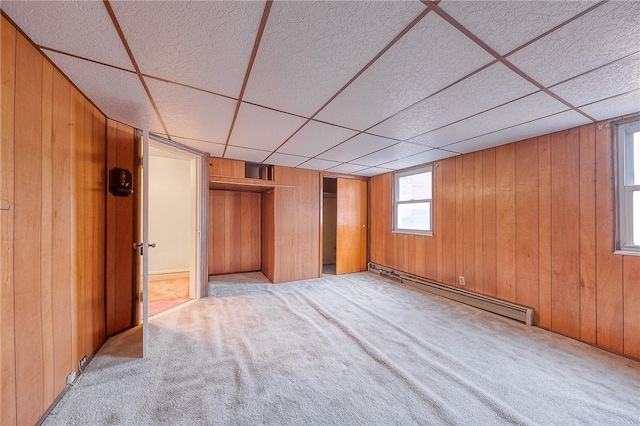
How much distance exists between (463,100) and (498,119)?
25.4 inches

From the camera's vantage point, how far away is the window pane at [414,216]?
4.04 m

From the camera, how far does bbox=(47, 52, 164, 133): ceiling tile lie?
1443 millimetres

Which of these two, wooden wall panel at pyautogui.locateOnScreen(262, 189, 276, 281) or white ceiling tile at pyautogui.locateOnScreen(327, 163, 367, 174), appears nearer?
white ceiling tile at pyautogui.locateOnScreen(327, 163, 367, 174)

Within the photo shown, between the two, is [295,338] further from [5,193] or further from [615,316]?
[615,316]

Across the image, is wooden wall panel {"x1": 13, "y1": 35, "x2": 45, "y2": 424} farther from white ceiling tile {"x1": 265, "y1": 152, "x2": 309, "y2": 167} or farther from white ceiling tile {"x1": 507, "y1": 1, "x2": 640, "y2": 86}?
white ceiling tile {"x1": 507, "y1": 1, "x2": 640, "y2": 86}

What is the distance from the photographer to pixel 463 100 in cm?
181

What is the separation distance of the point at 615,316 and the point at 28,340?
14.0ft

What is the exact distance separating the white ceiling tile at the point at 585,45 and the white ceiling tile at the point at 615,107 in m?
0.70

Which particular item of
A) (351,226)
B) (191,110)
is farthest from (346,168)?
(191,110)

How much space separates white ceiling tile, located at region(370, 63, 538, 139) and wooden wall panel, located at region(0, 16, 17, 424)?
Answer: 2.37 m

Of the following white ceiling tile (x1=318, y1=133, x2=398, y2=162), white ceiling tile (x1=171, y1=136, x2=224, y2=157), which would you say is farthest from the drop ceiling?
white ceiling tile (x1=171, y1=136, x2=224, y2=157)

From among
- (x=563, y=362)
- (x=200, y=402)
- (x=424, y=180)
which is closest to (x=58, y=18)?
(x=200, y=402)

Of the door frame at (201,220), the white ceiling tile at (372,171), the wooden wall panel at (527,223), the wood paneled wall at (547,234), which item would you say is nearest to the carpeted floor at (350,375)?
the wood paneled wall at (547,234)

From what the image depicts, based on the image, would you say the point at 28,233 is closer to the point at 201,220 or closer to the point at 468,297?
the point at 201,220
